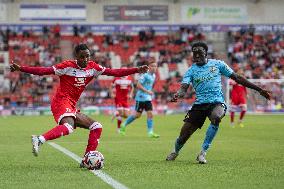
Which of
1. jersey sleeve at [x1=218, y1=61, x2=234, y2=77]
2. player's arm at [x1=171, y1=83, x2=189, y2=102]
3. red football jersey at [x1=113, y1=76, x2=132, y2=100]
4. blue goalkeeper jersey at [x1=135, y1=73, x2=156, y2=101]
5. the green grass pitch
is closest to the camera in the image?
the green grass pitch

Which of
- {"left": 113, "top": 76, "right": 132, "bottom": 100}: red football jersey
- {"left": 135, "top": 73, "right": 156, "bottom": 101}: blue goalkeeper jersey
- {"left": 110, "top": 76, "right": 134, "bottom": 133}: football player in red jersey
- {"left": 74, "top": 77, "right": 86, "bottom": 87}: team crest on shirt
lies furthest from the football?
{"left": 113, "top": 76, "right": 132, "bottom": 100}: red football jersey

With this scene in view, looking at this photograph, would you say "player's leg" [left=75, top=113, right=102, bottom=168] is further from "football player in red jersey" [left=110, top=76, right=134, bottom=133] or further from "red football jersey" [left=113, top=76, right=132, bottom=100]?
"red football jersey" [left=113, top=76, right=132, bottom=100]

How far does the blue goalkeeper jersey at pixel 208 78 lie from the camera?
12375mm

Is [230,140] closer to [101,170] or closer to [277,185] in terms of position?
[101,170]

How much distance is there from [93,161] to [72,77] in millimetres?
1518

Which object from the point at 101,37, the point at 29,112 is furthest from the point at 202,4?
the point at 29,112

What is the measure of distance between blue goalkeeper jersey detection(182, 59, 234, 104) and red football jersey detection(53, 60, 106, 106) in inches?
69.1

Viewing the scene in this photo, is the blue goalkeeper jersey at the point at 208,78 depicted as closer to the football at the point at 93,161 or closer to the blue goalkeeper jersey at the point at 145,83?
the football at the point at 93,161

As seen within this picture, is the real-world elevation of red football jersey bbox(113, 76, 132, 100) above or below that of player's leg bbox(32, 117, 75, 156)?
below

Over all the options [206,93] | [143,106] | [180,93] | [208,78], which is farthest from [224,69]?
[143,106]

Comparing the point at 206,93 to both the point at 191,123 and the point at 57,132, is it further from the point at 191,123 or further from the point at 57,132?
the point at 57,132

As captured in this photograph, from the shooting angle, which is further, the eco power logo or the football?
the eco power logo

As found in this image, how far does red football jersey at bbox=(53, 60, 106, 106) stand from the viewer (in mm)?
11367

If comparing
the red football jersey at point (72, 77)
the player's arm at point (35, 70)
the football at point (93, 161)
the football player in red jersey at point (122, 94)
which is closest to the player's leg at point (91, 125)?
the red football jersey at point (72, 77)
